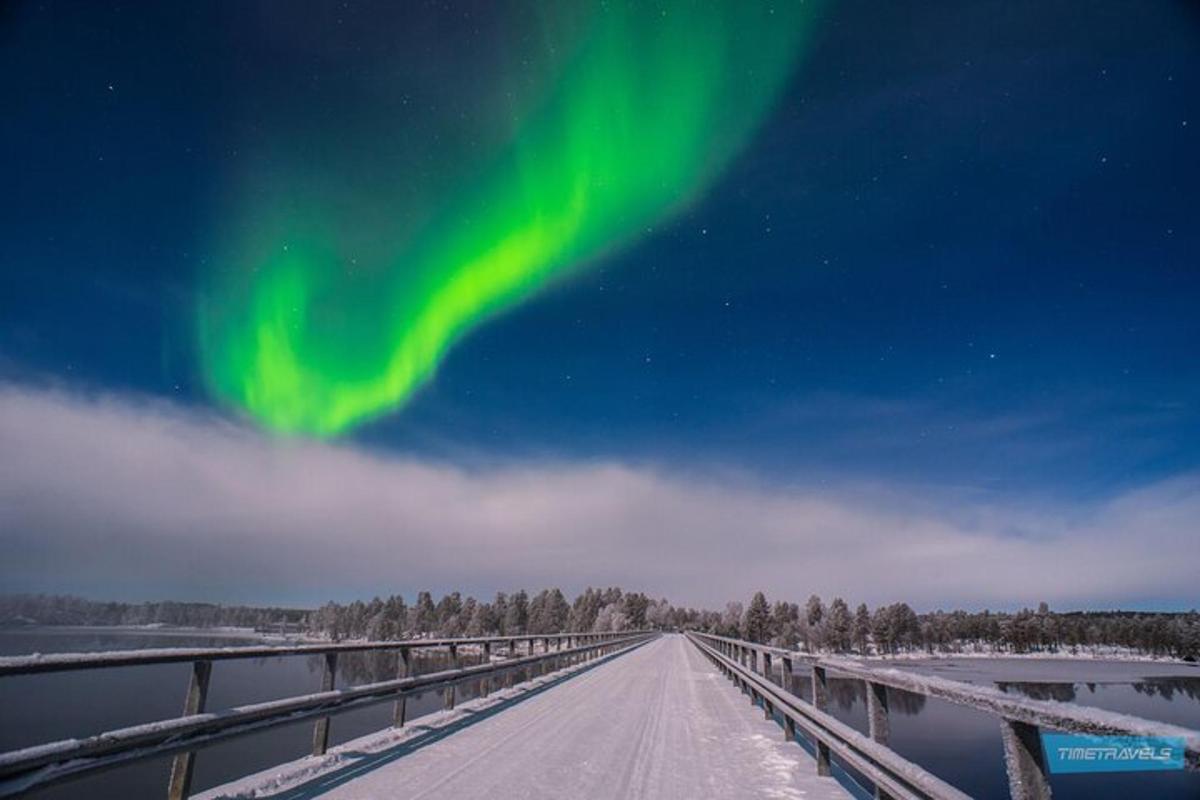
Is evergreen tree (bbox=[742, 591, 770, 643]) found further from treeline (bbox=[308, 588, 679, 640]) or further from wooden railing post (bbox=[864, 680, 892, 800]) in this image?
wooden railing post (bbox=[864, 680, 892, 800])

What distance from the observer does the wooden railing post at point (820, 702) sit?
6.34 meters

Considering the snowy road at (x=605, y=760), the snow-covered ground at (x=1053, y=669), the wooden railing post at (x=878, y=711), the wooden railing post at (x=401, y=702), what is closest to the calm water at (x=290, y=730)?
the snowy road at (x=605, y=760)

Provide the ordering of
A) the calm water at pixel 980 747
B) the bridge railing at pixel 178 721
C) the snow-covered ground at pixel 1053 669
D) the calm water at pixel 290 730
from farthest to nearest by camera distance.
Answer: the snow-covered ground at pixel 1053 669 → the calm water at pixel 980 747 → the calm water at pixel 290 730 → the bridge railing at pixel 178 721

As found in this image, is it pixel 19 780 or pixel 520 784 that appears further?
pixel 520 784

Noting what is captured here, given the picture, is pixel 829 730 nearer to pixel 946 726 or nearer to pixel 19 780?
pixel 19 780

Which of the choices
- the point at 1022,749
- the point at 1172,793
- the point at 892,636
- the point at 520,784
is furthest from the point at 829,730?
the point at 892,636

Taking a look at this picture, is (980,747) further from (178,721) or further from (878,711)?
(178,721)

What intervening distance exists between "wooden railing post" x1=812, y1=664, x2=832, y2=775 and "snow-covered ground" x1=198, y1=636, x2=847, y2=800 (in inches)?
5.8

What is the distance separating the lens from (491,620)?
147 meters

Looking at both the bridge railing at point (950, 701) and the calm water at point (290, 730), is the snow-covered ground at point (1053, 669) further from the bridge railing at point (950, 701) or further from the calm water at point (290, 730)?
the bridge railing at point (950, 701)

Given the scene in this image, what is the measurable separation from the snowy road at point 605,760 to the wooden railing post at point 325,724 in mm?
744

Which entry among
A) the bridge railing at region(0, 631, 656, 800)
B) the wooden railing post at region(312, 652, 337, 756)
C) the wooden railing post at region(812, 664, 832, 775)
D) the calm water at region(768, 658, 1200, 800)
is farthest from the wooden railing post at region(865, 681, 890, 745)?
the calm water at region(768, 658, 1200, 800)

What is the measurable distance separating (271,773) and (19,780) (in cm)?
266

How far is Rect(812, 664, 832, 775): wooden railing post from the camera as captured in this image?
6.34 m
